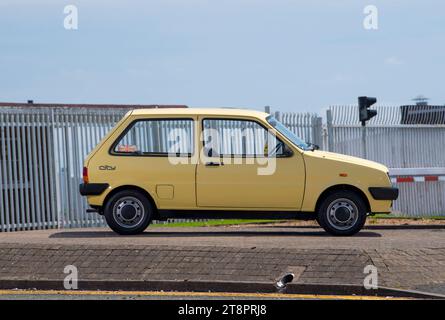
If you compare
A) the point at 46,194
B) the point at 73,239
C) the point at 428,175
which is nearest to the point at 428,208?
the point at 428,175

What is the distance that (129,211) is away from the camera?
43.9ft

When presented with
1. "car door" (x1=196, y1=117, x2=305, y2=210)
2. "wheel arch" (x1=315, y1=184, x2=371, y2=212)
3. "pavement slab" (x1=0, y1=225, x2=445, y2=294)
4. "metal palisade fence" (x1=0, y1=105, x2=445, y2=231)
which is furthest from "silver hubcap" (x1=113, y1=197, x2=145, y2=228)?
"metal palisade fence" (x1=0, y1=105, x2=445, y2=231)

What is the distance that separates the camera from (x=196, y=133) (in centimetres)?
1350

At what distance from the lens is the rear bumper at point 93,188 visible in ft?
43.9

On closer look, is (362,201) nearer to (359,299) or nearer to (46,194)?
(359,299)

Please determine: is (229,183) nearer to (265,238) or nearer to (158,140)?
(265,238)

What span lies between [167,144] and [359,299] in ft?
16.6

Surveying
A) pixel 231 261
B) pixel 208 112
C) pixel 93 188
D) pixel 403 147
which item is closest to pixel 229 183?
pixel 208 112

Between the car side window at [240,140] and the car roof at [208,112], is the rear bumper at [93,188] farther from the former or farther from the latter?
the car side window at [240,140]

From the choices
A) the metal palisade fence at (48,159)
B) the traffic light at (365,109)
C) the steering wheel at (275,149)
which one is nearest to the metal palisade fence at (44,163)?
the metal palisade fence at (48,159)

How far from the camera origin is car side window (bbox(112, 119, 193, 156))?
13.5 m

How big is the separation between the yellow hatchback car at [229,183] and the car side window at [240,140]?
16 mm

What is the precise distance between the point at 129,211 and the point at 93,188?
61cm
